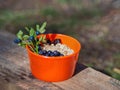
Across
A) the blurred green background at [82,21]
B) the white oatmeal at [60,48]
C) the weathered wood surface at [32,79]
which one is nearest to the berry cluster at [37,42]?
the white oatmeal at [60,48]

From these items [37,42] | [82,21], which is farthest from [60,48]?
[82,21]

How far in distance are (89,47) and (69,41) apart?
1.52 m

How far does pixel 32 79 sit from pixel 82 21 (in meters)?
2.26

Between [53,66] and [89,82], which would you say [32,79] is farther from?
[89,82]

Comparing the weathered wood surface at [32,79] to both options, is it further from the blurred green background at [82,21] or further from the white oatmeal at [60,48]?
the blurred green background at [82,21]

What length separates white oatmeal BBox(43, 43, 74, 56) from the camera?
1490 millimetres

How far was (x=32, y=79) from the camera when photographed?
1.50m

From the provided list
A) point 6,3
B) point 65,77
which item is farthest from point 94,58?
point 6,3

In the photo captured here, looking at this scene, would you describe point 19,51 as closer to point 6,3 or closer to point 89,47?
point 89,47

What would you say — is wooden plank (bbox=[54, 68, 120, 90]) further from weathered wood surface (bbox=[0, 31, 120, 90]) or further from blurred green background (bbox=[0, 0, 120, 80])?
blurred green background (bbox=[0, 0, 120, 80])

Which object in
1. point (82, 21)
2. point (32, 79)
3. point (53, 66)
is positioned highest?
point (53, 66)

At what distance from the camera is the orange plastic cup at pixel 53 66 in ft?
4.58

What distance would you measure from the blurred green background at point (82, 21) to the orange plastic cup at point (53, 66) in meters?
1.14

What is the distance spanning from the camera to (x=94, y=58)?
112 inches
